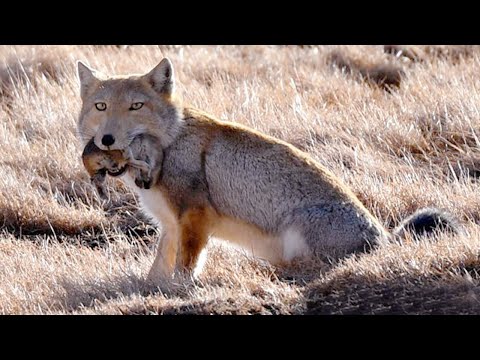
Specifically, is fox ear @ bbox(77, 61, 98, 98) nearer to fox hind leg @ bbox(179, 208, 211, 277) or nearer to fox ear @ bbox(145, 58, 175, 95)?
fox ear @ bbox(145, 58, 175, 95)

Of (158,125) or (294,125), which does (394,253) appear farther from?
(294,125)

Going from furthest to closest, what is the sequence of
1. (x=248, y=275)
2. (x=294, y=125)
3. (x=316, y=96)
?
1. (x=316, y=96)
2. (x=294, y=125)
3. (x=248, y=275)

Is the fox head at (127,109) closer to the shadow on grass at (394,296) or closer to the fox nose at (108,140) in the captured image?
the fox nose at (108,140)

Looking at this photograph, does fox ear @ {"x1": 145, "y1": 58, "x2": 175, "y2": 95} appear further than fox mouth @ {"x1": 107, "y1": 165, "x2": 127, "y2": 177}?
Yes

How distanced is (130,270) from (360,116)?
14.2 feet

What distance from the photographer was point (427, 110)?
1105 cm

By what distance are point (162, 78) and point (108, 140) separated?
2.59ft

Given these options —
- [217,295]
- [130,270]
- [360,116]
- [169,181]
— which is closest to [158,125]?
[169,181]

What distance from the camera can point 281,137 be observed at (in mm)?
10500

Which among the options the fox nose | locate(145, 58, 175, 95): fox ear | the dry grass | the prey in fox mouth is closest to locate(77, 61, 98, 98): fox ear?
locate(145, 58, 175, 95): fox ear

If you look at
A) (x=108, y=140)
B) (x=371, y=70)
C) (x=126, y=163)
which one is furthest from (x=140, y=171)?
(x=371, y=70)

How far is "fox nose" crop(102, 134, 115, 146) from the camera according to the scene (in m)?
7.49

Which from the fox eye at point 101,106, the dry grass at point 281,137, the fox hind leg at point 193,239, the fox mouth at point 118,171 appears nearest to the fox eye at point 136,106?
the fox eye at point 101,106

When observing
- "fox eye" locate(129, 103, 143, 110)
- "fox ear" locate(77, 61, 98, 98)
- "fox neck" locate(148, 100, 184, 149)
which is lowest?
"fox neck" locate(148, 100, 184, 149)
